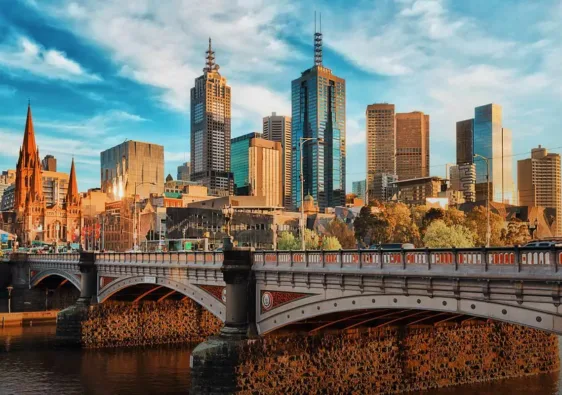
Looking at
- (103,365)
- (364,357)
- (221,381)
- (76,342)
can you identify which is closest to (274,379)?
(221,381)

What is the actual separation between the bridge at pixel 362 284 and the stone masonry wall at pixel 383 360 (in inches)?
59.5

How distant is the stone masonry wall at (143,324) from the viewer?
213 feet

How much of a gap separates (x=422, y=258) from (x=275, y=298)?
1203 centimetres

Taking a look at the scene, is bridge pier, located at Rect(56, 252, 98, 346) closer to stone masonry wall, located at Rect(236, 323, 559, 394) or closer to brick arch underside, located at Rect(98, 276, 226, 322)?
brick arch underside, located at Rect(98, 276, 226, 322)

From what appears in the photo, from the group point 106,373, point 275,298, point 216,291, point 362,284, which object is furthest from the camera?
point 106,373

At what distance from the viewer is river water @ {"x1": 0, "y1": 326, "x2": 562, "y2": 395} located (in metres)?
45.2

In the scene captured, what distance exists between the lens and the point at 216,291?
4444cm

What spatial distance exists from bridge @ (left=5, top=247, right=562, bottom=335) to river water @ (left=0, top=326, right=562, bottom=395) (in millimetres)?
6947

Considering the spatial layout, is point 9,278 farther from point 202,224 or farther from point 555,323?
point 555,323

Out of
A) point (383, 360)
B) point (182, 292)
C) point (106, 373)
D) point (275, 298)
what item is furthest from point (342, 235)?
point (275, 298)

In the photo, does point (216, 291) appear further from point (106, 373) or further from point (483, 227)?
point (483, 227)

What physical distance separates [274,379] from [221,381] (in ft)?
9.86

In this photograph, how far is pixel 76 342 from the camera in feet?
212

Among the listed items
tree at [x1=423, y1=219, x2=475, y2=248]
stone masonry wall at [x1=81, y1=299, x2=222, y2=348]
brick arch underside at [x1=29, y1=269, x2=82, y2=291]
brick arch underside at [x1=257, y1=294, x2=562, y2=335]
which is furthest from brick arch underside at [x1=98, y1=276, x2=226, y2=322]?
tree at [x1=423, y1=219, x2=475, y2=248]
